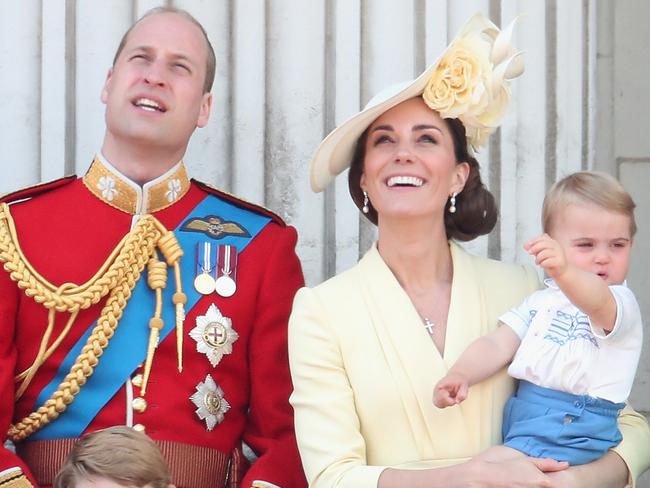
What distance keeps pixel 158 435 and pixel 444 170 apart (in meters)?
0.86

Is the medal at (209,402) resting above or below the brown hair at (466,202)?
below

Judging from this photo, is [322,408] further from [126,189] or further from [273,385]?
[126,189]

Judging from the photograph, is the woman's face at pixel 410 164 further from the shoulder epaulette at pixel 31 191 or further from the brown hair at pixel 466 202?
the shoulder epaulette at pixel 31 191

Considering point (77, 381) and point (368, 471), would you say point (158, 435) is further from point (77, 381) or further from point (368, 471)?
point (368, 471)

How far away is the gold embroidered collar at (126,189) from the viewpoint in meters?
3.40

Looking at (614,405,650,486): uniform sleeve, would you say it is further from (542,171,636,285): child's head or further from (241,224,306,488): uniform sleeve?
(241,224,306,488): uniform sleeve

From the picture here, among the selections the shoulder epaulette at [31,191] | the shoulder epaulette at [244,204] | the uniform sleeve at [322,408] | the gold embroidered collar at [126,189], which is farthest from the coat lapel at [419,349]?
the shoulder epaulette at [31,191]

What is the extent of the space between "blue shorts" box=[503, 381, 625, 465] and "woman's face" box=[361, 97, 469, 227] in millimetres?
490

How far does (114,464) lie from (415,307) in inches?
31.3

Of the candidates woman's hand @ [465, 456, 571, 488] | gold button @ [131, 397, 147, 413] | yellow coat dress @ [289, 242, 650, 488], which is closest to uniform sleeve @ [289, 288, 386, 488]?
yellow coat dress @ [289, 242, 650, 488]

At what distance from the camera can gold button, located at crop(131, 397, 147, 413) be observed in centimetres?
324

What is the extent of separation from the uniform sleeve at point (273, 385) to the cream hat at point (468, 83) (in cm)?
39

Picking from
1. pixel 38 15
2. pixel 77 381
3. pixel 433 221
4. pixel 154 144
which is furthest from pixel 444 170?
pixel 38 15

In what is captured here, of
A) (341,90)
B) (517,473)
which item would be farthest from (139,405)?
A: (341,90)
